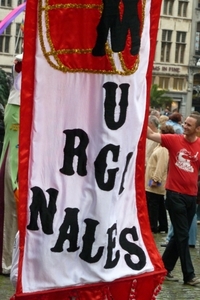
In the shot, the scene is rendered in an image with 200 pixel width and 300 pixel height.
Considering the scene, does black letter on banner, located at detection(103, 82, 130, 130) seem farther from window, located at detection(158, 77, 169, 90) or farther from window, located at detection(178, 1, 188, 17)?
window, located at detection(178, 1, 188, 17)

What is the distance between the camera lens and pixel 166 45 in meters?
63.7

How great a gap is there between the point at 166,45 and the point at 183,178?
184ft

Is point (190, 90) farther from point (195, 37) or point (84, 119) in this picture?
point (84, 119)

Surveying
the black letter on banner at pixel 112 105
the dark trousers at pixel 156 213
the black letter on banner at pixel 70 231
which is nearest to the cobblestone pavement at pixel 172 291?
the black letter on banner at pixel 70 231

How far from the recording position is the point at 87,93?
5.16m

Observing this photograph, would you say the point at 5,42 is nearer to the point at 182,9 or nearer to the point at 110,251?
the point at 182,9

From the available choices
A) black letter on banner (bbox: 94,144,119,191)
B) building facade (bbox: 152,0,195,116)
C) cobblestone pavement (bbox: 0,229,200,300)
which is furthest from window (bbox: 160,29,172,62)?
black letter on banner (bbox: 94,144,119,191)

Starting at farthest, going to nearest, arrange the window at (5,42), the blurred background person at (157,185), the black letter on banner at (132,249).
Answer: the window at (5,42) → the blurred background person at (157,185) → the black letter on banner at (132,249)

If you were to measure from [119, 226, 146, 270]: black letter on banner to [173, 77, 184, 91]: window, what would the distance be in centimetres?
5895

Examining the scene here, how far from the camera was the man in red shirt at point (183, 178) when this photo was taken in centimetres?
828

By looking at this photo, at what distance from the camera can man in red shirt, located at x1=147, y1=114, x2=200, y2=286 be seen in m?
8.28

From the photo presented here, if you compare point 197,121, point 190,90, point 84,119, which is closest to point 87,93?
point 84,119

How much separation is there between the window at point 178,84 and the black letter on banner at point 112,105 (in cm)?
5905

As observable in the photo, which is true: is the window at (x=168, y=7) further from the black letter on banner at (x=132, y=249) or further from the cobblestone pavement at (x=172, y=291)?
the black letter on banner at (x=132, y=249)
